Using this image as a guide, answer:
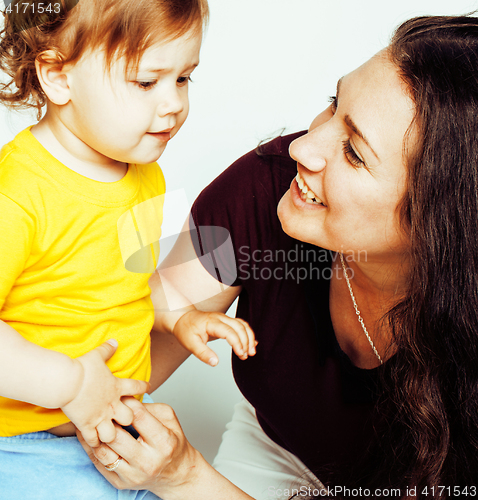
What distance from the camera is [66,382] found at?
807 millimetres

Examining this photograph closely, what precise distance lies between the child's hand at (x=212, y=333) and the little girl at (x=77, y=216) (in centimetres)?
12

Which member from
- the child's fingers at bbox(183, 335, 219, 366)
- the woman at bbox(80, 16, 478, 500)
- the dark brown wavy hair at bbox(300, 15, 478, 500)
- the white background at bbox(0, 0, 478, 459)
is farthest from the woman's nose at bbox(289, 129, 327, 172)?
the white background at bbox(0, 0, 478, 459)

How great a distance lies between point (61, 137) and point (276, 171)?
0.51m

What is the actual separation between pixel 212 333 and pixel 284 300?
0.79ft

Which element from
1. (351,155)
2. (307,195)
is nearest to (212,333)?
(307,195)

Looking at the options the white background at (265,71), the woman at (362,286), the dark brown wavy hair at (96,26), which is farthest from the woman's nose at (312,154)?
the white background at (265,71)

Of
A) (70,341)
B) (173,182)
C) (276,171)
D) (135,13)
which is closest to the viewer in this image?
(135,13)

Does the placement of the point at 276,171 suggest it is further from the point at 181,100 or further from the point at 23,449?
the point at 23,449

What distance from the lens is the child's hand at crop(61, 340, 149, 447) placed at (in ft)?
2.75

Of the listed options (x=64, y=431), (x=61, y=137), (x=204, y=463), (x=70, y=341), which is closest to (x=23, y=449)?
(x=64, y=431)

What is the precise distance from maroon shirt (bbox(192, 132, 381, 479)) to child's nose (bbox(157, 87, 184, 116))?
386 mm

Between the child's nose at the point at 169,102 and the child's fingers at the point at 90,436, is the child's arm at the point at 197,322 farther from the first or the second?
the child's nose at the point at 169,102

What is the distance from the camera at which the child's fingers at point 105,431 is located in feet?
2.91

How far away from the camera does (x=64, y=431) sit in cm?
98
